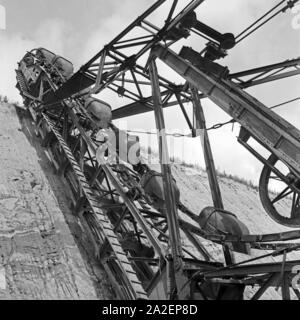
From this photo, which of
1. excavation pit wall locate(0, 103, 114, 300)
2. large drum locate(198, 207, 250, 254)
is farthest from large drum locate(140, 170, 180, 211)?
excavation pit wall locate(0, 103, 114, 300)

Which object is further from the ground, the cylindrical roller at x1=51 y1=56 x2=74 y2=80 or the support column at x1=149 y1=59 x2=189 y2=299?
the cylindrical roller at x1=51 y1=56 x2=74 y2=80

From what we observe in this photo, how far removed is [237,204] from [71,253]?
10.3 meters

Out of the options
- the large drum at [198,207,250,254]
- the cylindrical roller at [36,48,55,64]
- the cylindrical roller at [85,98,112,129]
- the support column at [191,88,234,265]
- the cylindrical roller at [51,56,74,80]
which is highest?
the cylindrical roller at [36,48,55,64]

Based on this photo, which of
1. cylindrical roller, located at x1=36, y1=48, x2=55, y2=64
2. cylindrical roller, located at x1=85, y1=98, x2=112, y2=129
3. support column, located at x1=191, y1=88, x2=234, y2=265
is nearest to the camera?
support column, located at x1=191, y1=88, x2=234, y2=265

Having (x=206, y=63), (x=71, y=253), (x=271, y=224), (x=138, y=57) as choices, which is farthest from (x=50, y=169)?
(x=271, y=224)

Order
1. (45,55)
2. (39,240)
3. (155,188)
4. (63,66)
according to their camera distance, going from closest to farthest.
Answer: (155,188) < (39,240) < (63,66) < (45,55)

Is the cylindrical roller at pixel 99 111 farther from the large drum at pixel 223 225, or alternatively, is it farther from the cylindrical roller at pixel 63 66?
the large drum at pixel 223 225

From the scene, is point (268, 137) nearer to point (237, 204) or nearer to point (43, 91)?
point (43, 91)

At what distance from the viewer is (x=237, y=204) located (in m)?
18.5

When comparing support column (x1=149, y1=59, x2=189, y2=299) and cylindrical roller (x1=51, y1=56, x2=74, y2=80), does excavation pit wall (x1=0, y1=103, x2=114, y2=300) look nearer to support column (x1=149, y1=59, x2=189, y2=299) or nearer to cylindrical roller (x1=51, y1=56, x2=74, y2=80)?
support column (x1=149, y1=59, x2=189, y2=299)

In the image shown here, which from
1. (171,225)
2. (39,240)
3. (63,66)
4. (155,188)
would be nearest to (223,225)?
(171,225)

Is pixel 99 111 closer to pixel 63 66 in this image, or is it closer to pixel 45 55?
pixel 63 66

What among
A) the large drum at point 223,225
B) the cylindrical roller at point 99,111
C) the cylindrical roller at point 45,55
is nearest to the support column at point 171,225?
the large drum at point 223,225

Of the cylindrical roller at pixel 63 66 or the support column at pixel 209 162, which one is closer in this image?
the support column at pixel 209 162
